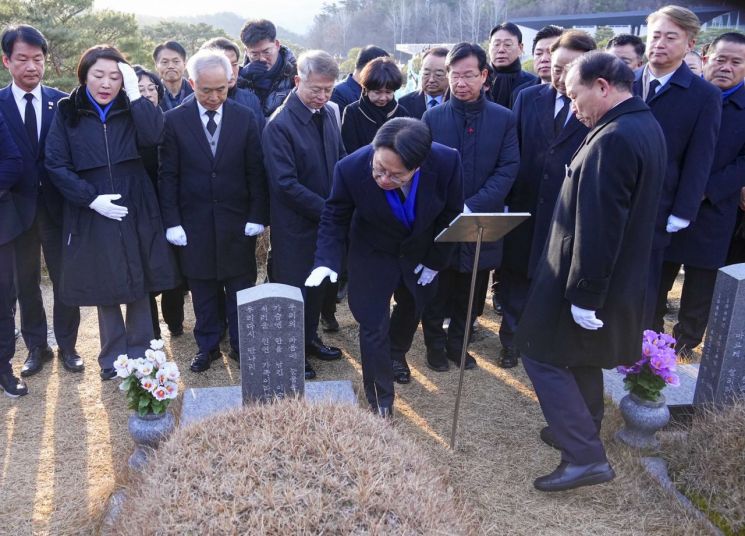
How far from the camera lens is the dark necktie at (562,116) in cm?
412

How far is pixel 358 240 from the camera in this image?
3582 millimetres

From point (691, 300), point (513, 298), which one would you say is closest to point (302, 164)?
point (513, 298)

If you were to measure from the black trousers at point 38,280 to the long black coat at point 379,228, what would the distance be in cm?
205

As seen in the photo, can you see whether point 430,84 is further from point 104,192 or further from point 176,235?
point 104,192

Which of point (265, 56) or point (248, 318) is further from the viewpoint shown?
point (265, 56)

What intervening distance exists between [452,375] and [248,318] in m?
1.83

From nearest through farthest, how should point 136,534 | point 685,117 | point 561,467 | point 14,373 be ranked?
point 136,534 → point 561,467 → point 685,117 → point 14,373

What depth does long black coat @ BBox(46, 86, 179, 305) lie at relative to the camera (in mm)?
3812

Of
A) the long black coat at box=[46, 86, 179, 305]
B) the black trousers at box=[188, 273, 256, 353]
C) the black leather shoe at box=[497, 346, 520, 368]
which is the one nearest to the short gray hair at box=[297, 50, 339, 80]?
the long black coat at box=[46, 86, 179, 305]

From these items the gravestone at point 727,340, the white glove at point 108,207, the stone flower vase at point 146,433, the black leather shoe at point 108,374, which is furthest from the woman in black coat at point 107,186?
the gravestone at point 727,340

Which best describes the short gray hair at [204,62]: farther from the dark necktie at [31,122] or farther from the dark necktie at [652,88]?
the dark necktie at [652,88]

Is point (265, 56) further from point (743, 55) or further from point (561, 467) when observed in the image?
point (561, 467)

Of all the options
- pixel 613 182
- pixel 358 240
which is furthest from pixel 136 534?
pixel 613 182

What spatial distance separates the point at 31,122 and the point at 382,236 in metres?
2.50
